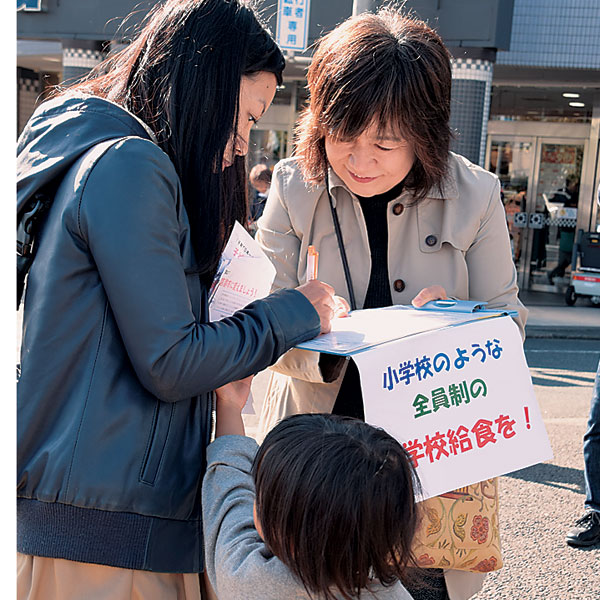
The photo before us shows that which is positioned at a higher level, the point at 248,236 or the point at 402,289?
the point at 248,236

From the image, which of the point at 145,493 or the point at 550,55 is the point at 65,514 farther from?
the point at 550,55

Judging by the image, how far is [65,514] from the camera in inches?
52.4

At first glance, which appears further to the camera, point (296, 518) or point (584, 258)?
point (584, 258)

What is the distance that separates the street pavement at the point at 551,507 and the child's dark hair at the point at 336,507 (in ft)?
7.20

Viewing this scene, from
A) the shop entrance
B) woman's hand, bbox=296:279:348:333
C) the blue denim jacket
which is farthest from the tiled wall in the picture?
the blue denim jacket

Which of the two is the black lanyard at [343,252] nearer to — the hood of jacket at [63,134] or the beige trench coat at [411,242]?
the beige trench coat at [411,242]

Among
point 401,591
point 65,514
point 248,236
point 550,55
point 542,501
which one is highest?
point 550,55

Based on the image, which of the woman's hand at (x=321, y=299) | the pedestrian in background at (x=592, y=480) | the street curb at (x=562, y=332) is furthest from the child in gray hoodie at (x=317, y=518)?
the street curb at (x=562, y=332)

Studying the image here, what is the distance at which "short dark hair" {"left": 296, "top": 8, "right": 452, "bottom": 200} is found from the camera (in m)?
1.76

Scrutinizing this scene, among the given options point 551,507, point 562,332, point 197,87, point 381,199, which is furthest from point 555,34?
point 197,87

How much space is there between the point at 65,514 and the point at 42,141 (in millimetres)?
642

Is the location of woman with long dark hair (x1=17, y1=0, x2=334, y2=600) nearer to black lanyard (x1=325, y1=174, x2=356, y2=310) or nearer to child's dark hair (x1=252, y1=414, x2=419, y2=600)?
child's dark hair (x1=252, y1=414, x2=419, y2=600)

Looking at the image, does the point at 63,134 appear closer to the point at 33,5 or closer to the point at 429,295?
the point at 429,295

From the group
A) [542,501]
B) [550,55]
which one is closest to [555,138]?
[550,55]
